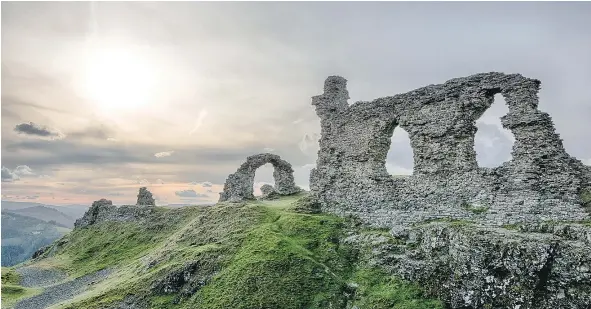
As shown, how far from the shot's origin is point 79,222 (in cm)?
5219

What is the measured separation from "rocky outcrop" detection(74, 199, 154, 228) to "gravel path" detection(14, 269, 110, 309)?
462 inches

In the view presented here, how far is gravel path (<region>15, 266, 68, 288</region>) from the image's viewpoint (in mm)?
33469

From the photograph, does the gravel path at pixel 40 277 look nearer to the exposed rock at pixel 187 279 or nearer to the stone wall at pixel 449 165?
the exposed rock at pixel 187 279

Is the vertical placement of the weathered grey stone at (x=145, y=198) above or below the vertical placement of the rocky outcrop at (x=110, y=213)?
above

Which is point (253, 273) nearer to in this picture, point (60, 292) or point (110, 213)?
point (60, 292)

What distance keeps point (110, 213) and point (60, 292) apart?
21.5m

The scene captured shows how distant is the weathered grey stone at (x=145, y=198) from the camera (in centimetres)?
5009

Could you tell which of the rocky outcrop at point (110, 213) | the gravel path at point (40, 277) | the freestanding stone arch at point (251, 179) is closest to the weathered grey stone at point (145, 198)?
the rocky outcrop at point (110, 213)

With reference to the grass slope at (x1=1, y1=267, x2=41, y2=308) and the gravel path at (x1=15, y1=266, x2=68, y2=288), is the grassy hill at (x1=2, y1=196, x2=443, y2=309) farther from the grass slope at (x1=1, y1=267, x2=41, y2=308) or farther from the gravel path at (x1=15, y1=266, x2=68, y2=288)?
the gravel path at (x1=15, y1=266, x2=68, y2=288)

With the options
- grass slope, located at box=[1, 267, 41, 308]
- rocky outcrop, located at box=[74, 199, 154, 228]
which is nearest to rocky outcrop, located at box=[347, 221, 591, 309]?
grass slope, located at box=[1, 267, 41, 308]

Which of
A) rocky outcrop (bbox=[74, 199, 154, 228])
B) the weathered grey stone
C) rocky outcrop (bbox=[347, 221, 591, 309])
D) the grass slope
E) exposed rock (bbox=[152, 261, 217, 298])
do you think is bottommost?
the grass slope

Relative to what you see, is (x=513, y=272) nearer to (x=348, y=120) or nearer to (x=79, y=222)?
(x=348, y=120)

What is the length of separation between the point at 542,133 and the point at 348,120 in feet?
40.7

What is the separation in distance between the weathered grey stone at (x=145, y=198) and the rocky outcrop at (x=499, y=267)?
130ft
